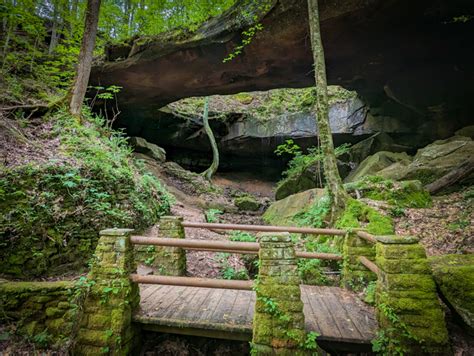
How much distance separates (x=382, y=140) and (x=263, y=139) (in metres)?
7.19

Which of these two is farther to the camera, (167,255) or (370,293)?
(167,255)

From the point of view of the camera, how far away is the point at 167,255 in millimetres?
4719

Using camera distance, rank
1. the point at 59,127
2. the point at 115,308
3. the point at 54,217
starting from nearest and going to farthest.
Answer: the point at 115,308, the point at 54,217, the point at 59,127

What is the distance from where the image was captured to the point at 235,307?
3514 millimetres

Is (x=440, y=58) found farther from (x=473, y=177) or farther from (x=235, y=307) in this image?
(x=235, y=307)

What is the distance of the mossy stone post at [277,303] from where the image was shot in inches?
108

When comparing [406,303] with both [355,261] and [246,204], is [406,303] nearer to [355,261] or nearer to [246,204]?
[355,261]

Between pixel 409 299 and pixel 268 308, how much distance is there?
158cm

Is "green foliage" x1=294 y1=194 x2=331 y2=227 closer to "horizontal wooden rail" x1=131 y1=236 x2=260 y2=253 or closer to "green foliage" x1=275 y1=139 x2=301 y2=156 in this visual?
"horizontal wooden rail" x1=131 y1=236 x2=260 y2=253

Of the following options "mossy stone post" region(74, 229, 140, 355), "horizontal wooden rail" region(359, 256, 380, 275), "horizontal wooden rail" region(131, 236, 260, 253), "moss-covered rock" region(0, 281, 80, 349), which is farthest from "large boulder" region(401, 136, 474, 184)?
"moss-covered rock" region(0, 281, 80, 349)

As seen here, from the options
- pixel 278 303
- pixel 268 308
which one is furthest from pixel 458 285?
pixel 268 308

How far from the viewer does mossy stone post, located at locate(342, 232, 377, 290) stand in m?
4.01

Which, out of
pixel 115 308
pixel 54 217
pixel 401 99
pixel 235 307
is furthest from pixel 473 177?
pixel 54 217

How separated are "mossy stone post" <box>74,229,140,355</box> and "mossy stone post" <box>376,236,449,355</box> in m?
2.99
